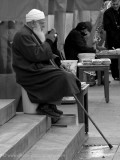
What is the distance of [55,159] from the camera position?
6.97m

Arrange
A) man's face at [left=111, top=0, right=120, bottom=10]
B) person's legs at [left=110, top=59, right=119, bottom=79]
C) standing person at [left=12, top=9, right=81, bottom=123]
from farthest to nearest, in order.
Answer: person's legs at [left=110, top=59, right=119, bottom=79] < man's face at [left=111, top=0, right=120, bottom=10] < standing person at [left=12, top=9, right=81, bottom=123]

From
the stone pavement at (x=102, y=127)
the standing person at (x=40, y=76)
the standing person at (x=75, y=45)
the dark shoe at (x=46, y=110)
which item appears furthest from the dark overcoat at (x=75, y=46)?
the dark shoe at (x=46, y=110)

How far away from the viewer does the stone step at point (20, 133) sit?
6.73 metres

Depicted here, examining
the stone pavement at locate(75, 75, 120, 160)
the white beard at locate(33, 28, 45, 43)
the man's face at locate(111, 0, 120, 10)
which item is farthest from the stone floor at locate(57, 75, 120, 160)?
the man's face at locate(111, 0, 120, 10)

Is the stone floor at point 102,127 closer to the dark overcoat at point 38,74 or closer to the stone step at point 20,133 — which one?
the stone step at point 20,133

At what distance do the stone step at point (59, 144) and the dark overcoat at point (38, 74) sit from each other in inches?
19.4

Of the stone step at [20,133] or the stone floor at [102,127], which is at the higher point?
the stone step at [20,133]

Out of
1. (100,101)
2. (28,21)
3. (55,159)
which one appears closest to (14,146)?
(55,159)

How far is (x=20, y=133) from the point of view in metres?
7.55

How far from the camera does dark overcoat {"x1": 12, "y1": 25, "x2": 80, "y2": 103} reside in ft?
29.4

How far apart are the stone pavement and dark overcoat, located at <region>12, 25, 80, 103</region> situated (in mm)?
803

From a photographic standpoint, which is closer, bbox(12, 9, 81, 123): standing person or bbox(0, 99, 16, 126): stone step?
bbox(0, 99, 16, 126): stone step

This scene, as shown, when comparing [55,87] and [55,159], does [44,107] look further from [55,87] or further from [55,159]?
[55,159]

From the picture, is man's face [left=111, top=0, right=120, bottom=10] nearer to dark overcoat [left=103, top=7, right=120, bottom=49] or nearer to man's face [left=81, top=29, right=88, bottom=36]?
dark overcoat [left=103, top=7, right=120, bottom=49]
